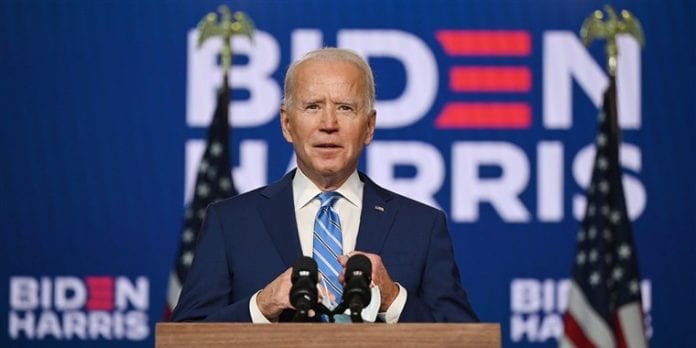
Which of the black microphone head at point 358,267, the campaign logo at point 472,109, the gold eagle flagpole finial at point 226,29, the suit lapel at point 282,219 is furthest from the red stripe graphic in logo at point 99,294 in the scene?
the black microphone head at point 358,267

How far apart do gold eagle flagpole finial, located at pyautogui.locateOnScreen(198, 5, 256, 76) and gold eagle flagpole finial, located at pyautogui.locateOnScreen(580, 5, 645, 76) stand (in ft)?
5.07

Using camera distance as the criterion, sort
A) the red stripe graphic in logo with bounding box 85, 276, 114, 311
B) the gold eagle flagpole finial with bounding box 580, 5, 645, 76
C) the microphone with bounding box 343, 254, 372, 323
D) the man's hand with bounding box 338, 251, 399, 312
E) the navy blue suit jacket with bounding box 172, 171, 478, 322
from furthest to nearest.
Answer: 1. the red stripe graphic in logo with bounding box 85, 276, 114, 311
2. the gold eagle flagpole finial with bounding box 580, 5, 645, 76
3. the navy blue suit jacket with bounding box 172, 171, 478, 322
4. the man's hand with bounding box 338, 251, 399, 312
5. the microphone with bounding box 343, 254, 372, 323

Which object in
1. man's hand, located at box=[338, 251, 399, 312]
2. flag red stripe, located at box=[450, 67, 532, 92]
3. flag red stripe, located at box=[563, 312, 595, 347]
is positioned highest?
flag red stripe, located at box=[450, 67, 532, 92]

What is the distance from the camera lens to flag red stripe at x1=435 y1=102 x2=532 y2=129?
6.05 meters

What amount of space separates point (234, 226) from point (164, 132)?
11.2ft

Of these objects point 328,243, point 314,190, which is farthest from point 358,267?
point 314,190

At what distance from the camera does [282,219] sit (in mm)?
2717

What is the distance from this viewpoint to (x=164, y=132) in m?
6.07

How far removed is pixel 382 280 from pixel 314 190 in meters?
0.38

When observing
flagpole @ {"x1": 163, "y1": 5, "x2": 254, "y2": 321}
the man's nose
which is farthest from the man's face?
flagpole @ {"x1": 163, "y1": 5, "x2": 254, "y2": 321}

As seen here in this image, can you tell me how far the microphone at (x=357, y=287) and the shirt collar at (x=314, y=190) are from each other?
436mm

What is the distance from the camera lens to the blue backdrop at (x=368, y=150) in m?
6.04

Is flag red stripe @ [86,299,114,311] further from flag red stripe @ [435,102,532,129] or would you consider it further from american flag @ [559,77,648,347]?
american flag @ [559,77,648,347]

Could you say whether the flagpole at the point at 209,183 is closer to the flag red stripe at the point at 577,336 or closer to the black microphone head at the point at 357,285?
the flag red stripe at the point at 577,336
